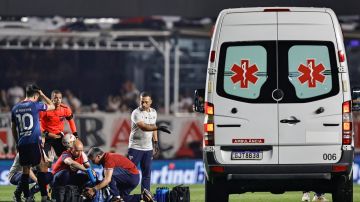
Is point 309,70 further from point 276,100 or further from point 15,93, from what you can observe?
point 15,93

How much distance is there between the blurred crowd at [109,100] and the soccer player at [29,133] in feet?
39.9

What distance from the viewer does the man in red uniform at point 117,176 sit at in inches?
680

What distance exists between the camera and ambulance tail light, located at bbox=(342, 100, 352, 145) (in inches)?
609

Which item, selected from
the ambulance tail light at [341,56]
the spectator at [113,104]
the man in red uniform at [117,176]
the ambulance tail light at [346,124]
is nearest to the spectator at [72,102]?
the spectator at [113,104]

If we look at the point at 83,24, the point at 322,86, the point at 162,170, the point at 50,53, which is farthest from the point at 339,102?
the point at 50,53

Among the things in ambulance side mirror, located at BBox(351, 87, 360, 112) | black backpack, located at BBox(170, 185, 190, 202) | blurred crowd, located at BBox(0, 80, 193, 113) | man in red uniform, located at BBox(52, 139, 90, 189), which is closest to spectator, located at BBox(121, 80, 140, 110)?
blurred crowd, located at BBox(0, 80, 193, 113)

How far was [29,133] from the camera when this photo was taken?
18047 millimetres

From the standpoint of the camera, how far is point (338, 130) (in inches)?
610

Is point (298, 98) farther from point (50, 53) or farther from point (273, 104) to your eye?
point (50, 53)

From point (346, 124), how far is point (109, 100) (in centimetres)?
1805

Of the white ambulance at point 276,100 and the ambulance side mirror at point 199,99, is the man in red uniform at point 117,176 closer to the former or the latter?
the ambulance side mirror at point 199,99

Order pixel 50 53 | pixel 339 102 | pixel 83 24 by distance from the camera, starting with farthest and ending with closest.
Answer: pixel 50 53 → pixel 83 24 → pixel 339 102

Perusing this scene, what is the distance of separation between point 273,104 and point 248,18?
1062 mm

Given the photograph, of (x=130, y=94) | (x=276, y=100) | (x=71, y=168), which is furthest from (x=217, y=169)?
(x=130, y=94)
